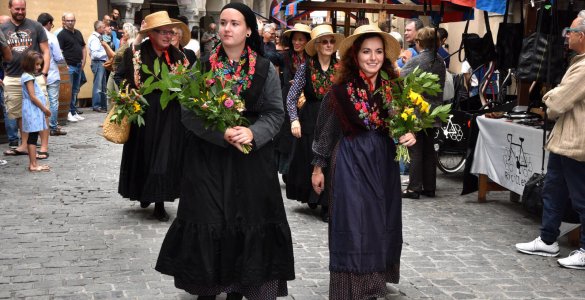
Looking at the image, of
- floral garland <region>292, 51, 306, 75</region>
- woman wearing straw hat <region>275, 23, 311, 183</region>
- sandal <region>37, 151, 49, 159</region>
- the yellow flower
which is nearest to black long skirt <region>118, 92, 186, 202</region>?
woman wearing straw hat <region>275, 23, 311, 183</region>

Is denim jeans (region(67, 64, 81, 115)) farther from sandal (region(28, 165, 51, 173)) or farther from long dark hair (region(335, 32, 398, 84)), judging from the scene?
long dark hair (region(335, 32, 398, 84))

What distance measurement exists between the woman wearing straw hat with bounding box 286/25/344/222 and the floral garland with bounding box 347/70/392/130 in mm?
2603

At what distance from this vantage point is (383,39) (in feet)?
17.6

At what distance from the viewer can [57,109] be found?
14.9 metres

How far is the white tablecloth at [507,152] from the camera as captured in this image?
8.39 m

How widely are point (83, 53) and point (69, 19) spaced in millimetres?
849

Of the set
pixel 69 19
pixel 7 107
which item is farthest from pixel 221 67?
pixel 69 19

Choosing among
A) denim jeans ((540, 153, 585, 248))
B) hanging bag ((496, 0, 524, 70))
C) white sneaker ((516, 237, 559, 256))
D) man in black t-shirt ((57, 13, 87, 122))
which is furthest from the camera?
man in black t-shirt ((57, 13, 87, 122))

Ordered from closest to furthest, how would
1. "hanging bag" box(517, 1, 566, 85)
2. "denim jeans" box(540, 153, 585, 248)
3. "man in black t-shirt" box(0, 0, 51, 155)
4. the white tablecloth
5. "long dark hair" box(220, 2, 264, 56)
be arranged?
"long dark hair" box(220, 2, 264, 56) < "denim jeans" box(540, 153, 585, 248) < "hanging bag" box(517, 1, 566, 85) < the white tablecloth < "man in black t-shirt" box(0, 0, 51, 155)

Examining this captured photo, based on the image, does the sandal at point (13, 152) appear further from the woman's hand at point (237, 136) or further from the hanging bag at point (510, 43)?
the woman's hand at point (237, 136)

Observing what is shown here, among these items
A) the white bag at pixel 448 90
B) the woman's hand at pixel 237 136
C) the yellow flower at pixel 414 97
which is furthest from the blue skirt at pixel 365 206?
the white bag at pixel 448 90

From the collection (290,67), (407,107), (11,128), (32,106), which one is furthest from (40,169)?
(407,107)

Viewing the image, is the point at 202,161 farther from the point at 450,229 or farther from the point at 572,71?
the point at 450,229

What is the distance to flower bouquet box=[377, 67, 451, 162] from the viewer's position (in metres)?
5.20
